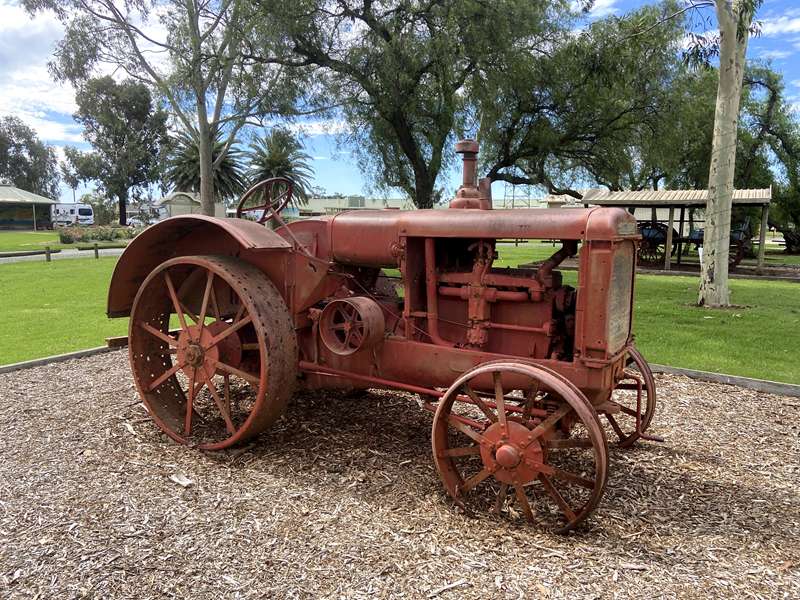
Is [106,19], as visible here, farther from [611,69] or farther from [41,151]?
[41,151]

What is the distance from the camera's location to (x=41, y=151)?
56.7m

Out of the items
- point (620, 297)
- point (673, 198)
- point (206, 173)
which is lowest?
point (620, 297)

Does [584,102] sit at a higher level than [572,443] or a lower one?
higher

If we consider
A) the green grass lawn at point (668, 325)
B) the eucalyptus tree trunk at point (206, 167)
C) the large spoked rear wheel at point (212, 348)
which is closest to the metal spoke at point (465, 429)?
the large spoked rear wheel at point (212, 348)

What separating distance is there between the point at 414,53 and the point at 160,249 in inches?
383

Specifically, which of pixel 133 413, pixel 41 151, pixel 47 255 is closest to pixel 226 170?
pixel 47 255

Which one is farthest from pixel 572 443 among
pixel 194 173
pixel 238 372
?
pixel 194 173

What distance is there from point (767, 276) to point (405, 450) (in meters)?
14.7

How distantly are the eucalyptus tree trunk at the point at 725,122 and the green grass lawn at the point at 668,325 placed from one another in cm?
120

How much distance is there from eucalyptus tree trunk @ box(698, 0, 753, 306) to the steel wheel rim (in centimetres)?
782

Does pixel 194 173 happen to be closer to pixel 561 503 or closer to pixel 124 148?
pixel 124 148

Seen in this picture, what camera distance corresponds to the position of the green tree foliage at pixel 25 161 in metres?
54.1

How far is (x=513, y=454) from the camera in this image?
2646 mm

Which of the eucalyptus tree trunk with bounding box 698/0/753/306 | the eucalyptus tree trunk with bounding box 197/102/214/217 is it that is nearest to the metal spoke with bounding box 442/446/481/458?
the eucalyptus tree trunk with bounding box 698/0/753/306
